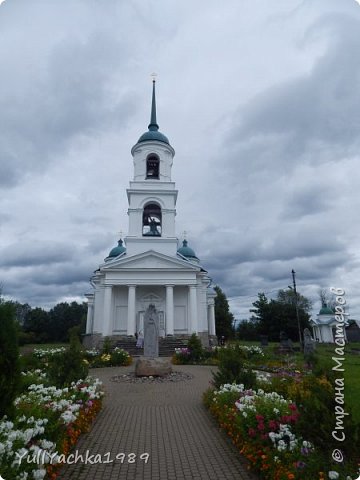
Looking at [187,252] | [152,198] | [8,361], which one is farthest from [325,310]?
[8,361]

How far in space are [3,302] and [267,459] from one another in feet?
14.9

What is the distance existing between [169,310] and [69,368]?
17.5 meters

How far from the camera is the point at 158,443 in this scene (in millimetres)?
5914

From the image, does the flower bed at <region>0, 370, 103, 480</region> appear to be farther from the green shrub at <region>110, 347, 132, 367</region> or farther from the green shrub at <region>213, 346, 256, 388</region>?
the green shrub at <region>110, 347, 132, 367</region>

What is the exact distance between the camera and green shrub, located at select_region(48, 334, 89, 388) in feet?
28.9

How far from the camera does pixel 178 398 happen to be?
9641 mm

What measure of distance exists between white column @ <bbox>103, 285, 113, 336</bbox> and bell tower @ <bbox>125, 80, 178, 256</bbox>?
4.01 m

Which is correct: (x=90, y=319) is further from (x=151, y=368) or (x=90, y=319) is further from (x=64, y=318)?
(x=64, y=318)

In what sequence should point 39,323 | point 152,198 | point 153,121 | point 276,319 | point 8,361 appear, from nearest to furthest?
1. point 8,361
2. point 152,198
3. point 153,121
4. point 276,319
5. point 39,323

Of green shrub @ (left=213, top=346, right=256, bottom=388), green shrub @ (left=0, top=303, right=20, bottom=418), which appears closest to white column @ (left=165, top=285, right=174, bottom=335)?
green shrub @ (left=213, top=346, right=256, bottom=388)

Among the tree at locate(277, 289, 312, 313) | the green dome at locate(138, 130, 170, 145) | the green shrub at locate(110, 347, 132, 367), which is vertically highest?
the green dome at locate(138, 130, 170, 145)

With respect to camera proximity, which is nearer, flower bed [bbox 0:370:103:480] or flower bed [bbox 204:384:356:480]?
flower bed [bbox 0:370:103:480]

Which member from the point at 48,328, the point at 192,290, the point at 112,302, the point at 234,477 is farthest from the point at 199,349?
the point at 48,328

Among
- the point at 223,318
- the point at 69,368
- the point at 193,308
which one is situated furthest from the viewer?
the point at 223,318
